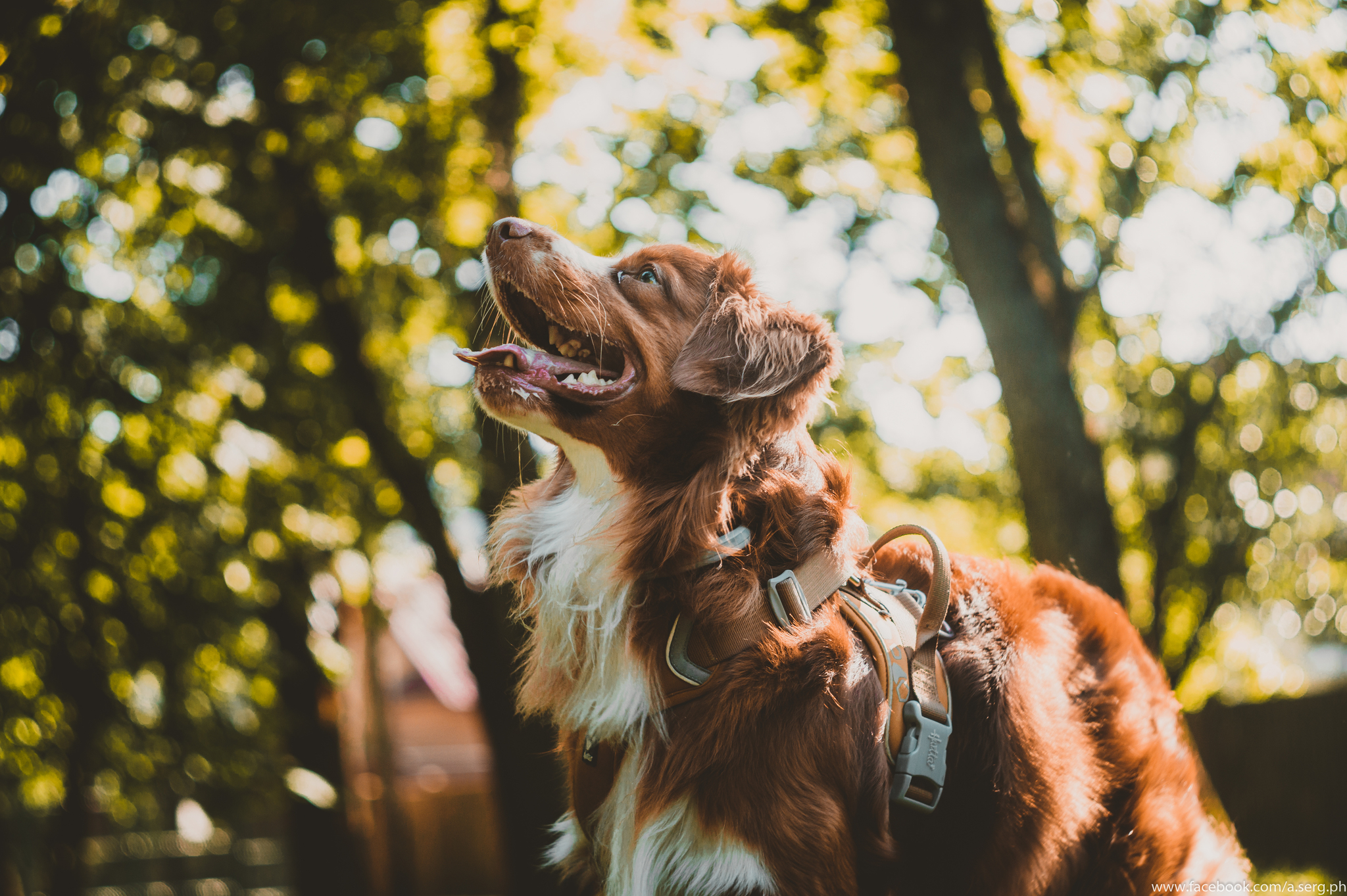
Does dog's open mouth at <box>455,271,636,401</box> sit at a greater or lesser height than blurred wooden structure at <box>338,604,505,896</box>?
greater

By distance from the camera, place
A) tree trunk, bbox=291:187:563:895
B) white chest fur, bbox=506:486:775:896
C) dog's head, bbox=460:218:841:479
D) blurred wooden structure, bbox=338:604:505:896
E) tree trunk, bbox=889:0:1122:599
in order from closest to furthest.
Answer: white chest fur, bbox=506:486:775:896 → dog's head, bbox=460:218:841:479 → tree trunk, bbox=889:0:1122:599 → tree trunk, bbox=291:187:563:895 → blurred wooden structure, bbox=338:604:505:896

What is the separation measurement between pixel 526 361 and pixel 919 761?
1614 mm

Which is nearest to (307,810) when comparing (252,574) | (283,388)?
→ (252,574)

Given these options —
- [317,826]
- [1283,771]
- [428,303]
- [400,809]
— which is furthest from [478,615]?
[400,809]

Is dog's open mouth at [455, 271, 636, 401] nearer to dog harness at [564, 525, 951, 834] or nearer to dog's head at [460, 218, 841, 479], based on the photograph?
dog's head at [460, 218, 841, 479]

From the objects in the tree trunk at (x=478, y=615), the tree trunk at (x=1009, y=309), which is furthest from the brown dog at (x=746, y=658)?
the tree trunk at (x=478, y=615)

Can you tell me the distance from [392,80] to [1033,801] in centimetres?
718

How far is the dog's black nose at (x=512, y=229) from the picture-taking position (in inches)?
118

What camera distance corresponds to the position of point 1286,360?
9062mm

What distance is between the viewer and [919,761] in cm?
242

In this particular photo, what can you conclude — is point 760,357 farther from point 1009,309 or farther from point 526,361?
point 1009,309

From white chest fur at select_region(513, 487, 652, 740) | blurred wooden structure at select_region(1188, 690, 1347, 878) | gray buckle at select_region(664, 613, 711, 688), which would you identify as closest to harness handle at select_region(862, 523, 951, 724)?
gray buckle at select_region(664, 613, 711, 688)

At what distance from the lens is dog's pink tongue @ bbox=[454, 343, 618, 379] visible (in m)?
2.78

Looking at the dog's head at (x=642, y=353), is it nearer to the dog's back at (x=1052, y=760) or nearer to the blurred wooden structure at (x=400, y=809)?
the dog's back at (x=1052, y=760)
